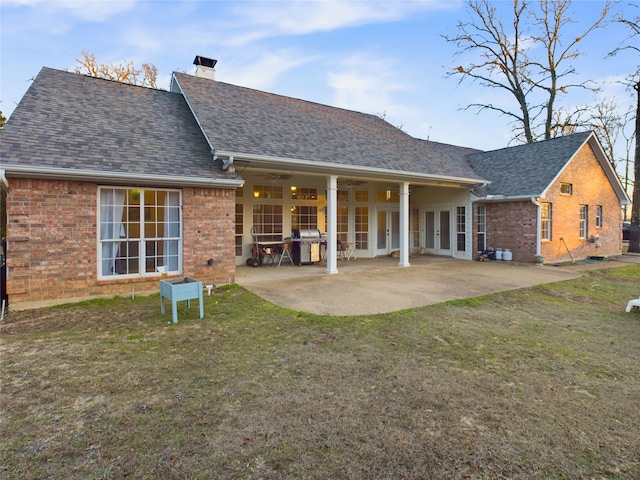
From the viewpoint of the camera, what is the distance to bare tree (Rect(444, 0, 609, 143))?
73.5 feet

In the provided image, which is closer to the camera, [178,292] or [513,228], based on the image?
[178,292]

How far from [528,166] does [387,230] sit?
623cm

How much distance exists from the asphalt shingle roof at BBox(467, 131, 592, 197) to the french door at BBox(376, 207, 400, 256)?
12.8 ft

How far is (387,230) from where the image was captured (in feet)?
51.6

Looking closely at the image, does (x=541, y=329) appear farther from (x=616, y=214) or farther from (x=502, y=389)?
(x=616, y=214)

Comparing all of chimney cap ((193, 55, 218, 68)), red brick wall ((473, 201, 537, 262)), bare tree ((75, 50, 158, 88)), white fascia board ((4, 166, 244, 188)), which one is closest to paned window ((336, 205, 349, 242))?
red brick wall ((473, 201, 537, 262))

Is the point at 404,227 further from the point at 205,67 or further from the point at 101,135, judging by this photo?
the point at 205,67

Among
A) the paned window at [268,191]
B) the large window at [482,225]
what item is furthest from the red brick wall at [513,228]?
the paned window at [268,191]

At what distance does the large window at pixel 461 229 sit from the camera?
14551 millimetres

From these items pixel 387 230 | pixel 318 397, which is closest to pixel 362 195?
pixel 387 230

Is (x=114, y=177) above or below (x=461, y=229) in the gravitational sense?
above

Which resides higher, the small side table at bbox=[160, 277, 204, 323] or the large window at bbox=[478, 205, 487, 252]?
the large window at bbox=[478, 205, 487, 252]

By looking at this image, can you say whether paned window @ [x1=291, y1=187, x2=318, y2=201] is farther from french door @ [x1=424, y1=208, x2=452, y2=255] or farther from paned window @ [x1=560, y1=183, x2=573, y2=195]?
paned window @ [x1=560, y1=183, x2=573, y2=195]

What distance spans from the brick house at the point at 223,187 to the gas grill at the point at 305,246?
34.1 inches
